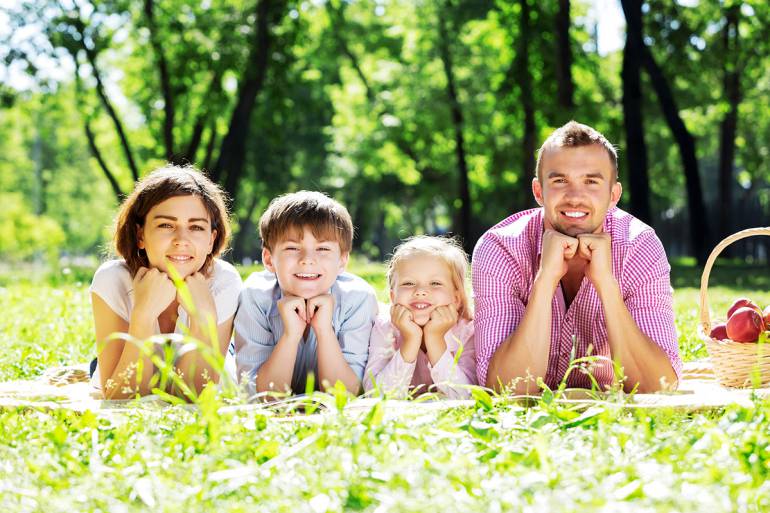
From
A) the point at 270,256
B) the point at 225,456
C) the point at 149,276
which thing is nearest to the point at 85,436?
the point at 225,456

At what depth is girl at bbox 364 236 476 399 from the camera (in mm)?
4348

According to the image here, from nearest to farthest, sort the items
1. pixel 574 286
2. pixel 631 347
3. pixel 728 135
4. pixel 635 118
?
1. pixel 631 347
2. pixel 574 286
3. pixel 635 118
4. pixel 728 135

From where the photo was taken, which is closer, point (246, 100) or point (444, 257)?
point (444, 257)

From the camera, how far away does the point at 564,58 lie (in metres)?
17.2

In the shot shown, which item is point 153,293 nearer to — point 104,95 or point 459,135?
point 104,95

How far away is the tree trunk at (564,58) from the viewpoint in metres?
17.0

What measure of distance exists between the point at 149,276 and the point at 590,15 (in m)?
23.6

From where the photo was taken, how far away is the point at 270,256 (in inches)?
184

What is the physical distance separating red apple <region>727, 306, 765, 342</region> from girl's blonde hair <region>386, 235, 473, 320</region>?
4.47 feet

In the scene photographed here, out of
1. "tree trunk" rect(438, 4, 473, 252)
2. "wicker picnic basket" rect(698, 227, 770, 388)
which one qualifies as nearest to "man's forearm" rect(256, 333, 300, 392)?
"wicker picnic basket" rect(698, 227, 770, 388)

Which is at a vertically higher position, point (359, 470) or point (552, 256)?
point (552, 256)

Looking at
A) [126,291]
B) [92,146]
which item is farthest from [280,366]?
[92,146]

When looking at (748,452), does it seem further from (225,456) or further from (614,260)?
(614,260)

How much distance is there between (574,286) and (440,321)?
75cm
